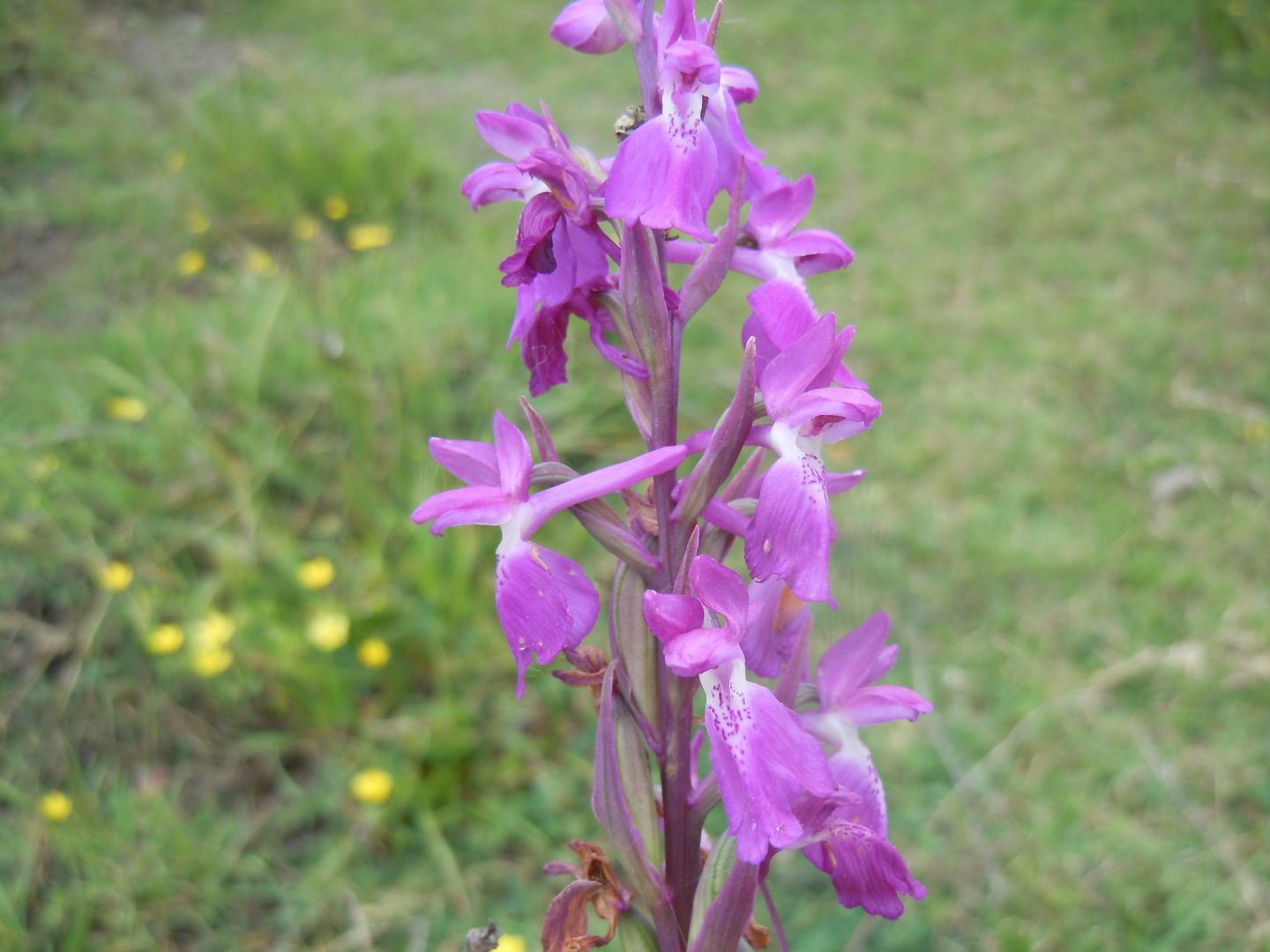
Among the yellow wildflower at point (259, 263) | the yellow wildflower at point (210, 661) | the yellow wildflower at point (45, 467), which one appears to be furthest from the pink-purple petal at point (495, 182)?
A: the yellow wildflower at point (259, 263)

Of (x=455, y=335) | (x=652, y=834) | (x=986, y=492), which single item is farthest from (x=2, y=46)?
(x=652, y=834)

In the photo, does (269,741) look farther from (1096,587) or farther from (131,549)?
(1096,587)

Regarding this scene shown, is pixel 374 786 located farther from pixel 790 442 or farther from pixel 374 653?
pixel 790 442

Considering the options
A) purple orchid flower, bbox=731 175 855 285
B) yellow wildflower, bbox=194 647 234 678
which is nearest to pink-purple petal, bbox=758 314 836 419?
purple orchid flower, bbox=731 175 855 285

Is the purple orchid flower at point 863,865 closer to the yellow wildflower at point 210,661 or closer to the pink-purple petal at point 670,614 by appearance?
the pink-purple petal at point 670,614

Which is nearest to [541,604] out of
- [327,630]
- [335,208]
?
[327,630]

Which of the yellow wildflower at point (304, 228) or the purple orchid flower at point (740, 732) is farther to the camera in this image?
the yellow wildflower at point (304, 228)

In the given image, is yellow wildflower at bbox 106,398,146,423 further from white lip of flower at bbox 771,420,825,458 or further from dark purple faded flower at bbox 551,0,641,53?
white lip of flower at bbox 771,420,825,458
